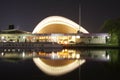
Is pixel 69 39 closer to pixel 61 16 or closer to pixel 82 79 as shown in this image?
pixel 61 16

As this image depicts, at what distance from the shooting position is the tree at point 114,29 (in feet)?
160

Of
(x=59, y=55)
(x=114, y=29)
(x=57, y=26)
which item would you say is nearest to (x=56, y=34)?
(x=57, y=26)

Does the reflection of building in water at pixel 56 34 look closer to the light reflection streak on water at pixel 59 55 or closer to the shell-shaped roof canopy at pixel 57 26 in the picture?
the shell-shaped roof canopy at pixel 57 26

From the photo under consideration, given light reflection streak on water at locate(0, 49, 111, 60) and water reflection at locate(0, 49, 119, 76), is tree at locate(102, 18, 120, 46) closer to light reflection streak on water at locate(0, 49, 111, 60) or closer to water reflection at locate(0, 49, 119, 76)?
light reflection streak on water at locate(0, 49, 111, 60)

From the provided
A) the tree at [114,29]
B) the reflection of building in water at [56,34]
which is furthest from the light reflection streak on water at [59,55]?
the reflection of building in water at [56,34]

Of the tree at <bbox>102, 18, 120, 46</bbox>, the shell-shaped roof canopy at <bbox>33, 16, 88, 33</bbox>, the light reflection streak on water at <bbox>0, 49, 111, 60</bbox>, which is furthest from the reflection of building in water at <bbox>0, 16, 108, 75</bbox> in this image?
the light reflection streak on water at <bbox>0, 49, 111, 60</bbox>

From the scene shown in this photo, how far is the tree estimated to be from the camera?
160 ft

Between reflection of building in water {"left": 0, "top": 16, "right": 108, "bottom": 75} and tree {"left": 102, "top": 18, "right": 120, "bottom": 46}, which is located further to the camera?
reflection of building in water {"left": 0, "top": 16, "right": 108, "bottom": 75}

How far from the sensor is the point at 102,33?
56094 millimetres

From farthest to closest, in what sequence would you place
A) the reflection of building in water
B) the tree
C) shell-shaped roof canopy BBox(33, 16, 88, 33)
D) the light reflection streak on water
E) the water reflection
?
shell-shaped roof canopy BBox(33, 16, 88, 33), the reflection of building in water, the tree, the light reflection streak on water, the water reflection

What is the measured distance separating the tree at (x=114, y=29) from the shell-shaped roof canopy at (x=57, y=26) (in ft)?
42.2

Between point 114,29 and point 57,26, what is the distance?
60.7ft

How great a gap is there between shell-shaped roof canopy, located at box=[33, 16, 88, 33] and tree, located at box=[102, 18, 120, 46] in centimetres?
1287

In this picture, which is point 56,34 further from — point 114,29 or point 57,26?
point 114,29
